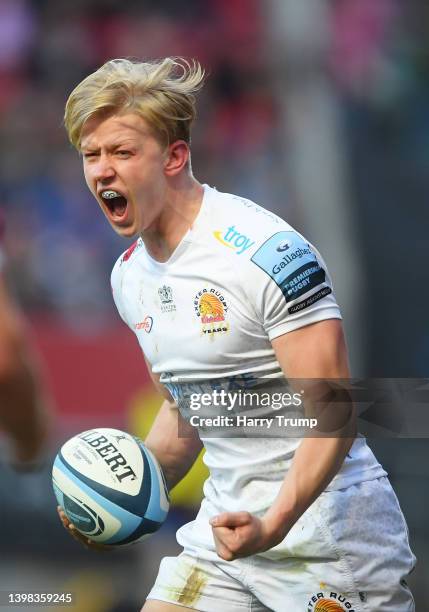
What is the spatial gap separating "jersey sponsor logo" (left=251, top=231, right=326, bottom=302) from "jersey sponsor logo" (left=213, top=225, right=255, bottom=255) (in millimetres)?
63

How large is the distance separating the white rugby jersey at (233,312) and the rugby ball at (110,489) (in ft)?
0.77

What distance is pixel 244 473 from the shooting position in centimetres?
413

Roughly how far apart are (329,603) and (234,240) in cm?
125

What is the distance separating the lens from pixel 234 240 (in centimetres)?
399

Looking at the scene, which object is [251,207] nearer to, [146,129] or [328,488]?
[146,129]

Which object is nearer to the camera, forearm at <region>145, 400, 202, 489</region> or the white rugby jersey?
the white rugby jersey

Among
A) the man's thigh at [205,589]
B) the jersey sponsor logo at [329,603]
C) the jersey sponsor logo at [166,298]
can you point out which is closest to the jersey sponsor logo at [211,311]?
the jersey sponsor logo at [166,298]

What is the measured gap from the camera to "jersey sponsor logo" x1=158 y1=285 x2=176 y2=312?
13.6 ft

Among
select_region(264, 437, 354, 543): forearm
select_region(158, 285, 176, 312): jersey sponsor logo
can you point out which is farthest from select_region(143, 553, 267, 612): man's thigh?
select_region(158, 285, 176, 312): jersey sponsor logo

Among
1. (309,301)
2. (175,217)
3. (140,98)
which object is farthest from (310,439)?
(140,98)

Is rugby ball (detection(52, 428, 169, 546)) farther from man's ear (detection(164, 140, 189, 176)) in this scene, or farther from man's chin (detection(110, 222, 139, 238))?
man's ear (detection(164, 140, 189, 176))

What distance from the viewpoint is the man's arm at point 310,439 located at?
3.62m

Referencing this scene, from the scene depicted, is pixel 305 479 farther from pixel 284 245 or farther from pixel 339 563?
pixel 284 245

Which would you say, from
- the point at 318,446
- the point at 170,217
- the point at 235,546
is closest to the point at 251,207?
the point at 170,217
